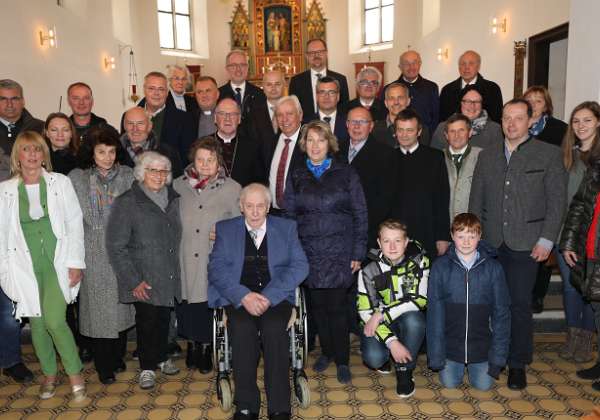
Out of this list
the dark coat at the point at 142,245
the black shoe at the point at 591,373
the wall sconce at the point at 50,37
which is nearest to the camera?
the dark coat at the point at 142,245

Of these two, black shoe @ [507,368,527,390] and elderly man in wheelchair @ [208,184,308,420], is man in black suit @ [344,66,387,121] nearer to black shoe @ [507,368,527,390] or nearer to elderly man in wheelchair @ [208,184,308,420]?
elderly man in wheelchair @ [208,184,308,420]

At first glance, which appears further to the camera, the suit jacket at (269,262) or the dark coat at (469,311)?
the dark coat at (469,311)

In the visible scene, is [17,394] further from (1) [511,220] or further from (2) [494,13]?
(2) [494,13]

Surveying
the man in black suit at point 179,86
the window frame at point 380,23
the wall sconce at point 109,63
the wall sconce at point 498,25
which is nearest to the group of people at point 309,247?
the man in black suit at point 179,86

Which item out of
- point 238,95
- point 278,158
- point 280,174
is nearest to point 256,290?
point 280,174

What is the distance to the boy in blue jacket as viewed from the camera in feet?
10.2

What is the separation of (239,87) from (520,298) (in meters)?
3.08

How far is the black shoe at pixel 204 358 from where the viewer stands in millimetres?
3430

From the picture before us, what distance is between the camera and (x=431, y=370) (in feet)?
11.4

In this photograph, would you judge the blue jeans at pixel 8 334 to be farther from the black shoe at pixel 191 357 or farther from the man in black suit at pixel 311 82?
the man in black suit at pixel 311 82

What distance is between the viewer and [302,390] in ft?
9.66

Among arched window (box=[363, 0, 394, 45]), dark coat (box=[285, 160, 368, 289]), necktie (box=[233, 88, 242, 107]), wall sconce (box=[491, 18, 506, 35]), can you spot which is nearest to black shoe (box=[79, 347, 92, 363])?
dark coat (box=[285, 160, 368, 289])

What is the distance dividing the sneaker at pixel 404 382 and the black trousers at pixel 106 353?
179cm

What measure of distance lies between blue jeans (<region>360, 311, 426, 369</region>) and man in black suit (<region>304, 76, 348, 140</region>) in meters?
1.37
